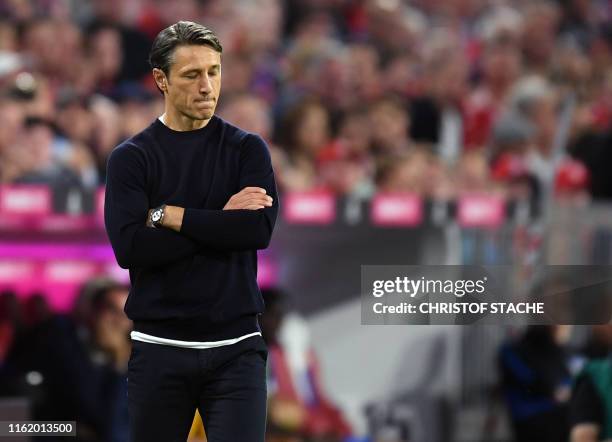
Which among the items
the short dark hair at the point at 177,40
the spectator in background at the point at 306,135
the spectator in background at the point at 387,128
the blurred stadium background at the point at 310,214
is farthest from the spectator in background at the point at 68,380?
the spectator in background at the point at 387,128

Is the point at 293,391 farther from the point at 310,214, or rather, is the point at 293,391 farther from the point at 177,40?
the point at 177,40

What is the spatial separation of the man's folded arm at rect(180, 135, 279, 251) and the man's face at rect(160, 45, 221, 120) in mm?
173

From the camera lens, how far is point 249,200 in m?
3.30

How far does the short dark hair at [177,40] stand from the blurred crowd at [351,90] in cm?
295

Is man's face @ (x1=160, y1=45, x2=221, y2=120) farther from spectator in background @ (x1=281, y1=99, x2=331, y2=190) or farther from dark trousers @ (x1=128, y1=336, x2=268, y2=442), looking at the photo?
spectator in background @ (x1=281, y1=99, x2=331, y2=190)

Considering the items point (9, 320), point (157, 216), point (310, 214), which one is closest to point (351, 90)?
point (310, 214)

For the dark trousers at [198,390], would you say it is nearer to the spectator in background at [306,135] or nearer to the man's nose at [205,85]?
the man's nose at [205,85]

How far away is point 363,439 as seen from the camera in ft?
21.7

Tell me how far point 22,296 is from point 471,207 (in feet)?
8.23

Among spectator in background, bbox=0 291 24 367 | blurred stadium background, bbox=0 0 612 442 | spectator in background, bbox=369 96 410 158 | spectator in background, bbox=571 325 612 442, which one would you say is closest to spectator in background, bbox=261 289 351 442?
A: blurred stadium background, bbox=0 0 612 442

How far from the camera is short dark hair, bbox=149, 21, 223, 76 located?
129 inches

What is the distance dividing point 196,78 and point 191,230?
399 millimetres

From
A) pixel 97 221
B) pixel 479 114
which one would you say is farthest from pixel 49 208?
pixel 479 114

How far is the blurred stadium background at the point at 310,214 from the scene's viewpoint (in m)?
6.11
